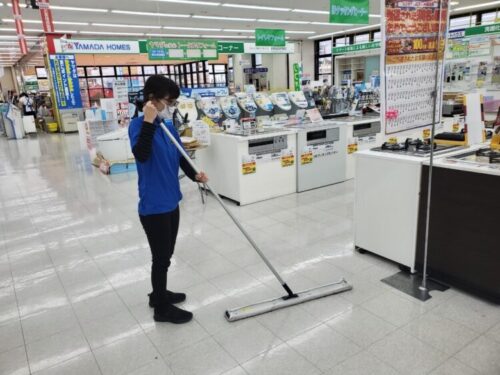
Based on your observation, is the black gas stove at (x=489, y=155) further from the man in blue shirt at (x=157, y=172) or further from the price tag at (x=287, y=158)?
the price tag at (x=287, y=158)

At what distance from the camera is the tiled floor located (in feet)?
6.88

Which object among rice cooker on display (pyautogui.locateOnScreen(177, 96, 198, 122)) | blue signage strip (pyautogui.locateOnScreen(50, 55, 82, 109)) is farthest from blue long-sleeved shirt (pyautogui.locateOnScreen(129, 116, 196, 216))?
blue signage strip (pyautogui.locateOnScreen(50, 55, 82, 109))

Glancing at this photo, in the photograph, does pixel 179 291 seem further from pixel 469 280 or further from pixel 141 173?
pixel 469 280

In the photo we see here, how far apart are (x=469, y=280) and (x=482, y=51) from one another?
6.94 meters

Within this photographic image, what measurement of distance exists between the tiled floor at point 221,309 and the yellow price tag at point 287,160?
29.4 inches

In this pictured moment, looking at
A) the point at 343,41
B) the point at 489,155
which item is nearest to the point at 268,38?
the point at 489,155

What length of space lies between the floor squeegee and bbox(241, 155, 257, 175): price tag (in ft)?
6.81

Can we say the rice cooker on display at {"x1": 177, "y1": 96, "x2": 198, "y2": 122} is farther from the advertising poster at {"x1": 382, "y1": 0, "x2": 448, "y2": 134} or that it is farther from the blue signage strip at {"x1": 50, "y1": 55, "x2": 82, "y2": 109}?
the blue signage strip at {"x1": 50, "y1": 55, "x2": 82, "y2": 109}

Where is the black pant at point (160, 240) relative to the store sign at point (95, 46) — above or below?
below

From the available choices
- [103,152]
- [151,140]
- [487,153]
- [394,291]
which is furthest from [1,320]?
[103,152]

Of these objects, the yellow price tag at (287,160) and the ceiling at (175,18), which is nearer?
the yellow price tag at (287,160)

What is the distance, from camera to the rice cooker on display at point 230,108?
18.5 feet

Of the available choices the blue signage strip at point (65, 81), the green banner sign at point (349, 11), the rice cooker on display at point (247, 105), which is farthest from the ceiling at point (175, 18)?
the rice cooker on display at point (247, 105)

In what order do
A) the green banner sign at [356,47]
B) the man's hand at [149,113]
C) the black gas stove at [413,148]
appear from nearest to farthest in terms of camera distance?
the man's hand at [149,113]
the black gas stove at [413,148]
the green banner sign at [356,47]
